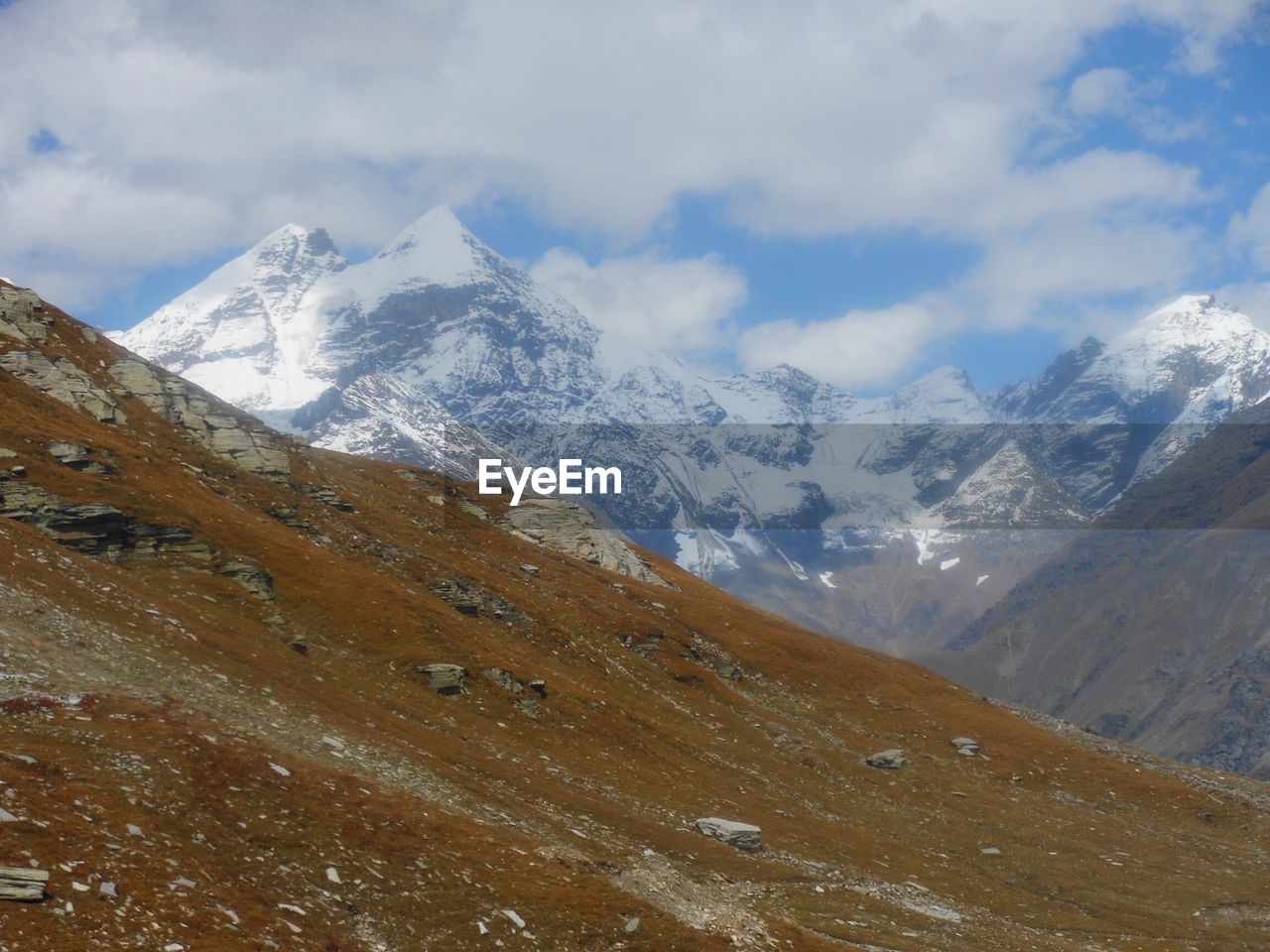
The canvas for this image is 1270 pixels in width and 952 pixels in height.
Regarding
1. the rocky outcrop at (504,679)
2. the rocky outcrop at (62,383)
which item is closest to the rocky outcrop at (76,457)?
the rocky outcrop at (62,383)

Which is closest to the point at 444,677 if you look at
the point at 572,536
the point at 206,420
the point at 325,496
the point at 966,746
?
the point at 325,496

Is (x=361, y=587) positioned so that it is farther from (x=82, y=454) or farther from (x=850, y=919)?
(x=850, y=919)

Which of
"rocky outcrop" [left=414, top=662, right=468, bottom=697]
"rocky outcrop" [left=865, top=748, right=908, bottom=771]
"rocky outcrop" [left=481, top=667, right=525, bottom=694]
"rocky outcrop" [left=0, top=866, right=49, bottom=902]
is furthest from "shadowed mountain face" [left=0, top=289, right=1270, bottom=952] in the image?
"rocky outcrop" [left=865, top=748, right=908, bottom=771]

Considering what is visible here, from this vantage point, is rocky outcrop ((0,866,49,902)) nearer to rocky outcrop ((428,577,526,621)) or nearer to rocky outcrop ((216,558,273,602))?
rocky outcrop ((216,558,273,602))

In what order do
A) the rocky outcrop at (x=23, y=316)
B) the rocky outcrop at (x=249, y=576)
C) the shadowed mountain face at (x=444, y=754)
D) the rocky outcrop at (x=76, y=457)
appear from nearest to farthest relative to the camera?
1. the shadowed mountain face at (x=444, y=754)
2. the rocky outcrop at (x=249, y=576)
3. the rocky outcrop at (x=76, y=457)
4. the rocky outcrop at (x=23, y=316)

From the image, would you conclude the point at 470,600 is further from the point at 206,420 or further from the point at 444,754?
the point at 444,754

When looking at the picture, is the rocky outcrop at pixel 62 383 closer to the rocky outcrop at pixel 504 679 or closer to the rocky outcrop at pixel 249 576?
the rocky outcrop at pixel 249 576
